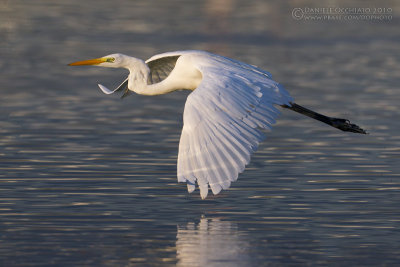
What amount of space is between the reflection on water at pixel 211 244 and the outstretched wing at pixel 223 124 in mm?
601

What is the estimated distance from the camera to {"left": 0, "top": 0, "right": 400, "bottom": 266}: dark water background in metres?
10.4

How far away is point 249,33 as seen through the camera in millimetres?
33625

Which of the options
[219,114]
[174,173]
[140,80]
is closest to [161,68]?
[140,80]

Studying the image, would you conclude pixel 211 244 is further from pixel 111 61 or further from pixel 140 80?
pixel 111 61

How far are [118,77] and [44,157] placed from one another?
9.14 meters

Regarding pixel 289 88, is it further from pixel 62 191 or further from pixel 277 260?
pixel 277 260

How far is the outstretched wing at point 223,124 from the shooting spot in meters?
10.1

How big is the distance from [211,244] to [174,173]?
3676 millimetres

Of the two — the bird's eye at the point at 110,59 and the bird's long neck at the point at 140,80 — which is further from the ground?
the bird's eye at the point at 110,59

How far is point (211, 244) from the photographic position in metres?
10.5

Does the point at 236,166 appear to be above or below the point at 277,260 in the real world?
above

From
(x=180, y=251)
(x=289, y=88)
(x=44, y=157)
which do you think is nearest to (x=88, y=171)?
(x=44, y=157)

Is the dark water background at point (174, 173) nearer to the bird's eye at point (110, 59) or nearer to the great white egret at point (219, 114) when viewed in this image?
the great white egret at point (219, 114)

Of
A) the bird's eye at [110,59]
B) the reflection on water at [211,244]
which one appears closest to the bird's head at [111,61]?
the bird's eye at [110,59]
